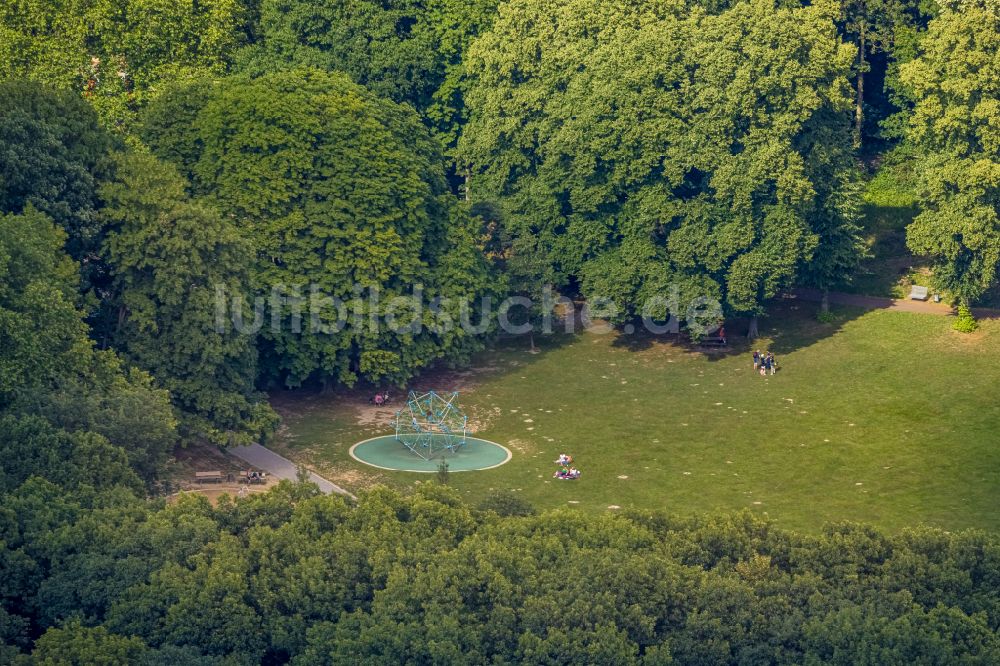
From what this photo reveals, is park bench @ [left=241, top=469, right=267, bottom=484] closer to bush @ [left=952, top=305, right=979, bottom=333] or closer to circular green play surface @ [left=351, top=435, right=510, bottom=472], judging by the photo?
circular green play surface @ [left=351, top=435, right=510, bottom=472]

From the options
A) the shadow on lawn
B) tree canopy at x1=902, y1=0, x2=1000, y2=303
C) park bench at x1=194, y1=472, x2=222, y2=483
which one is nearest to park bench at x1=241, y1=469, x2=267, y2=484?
park bench at x1=194, y1=472, x2=222, y2=483

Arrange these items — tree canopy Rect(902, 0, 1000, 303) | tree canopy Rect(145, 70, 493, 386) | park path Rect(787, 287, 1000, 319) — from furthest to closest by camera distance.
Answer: park path Rect(787, 287, 1000, 319), tree canopy Rect(902, 0, 1000, 303), tree canopy Rect(145, 70, 493, 386)

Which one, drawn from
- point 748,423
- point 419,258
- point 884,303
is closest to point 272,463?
point 419,258

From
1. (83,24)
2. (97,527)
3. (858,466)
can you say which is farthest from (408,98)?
(97,527)

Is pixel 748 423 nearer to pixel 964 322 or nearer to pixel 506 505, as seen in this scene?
pixel 964 322

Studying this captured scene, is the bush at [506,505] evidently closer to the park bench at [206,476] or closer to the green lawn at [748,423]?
the green lawn at [748,423]
